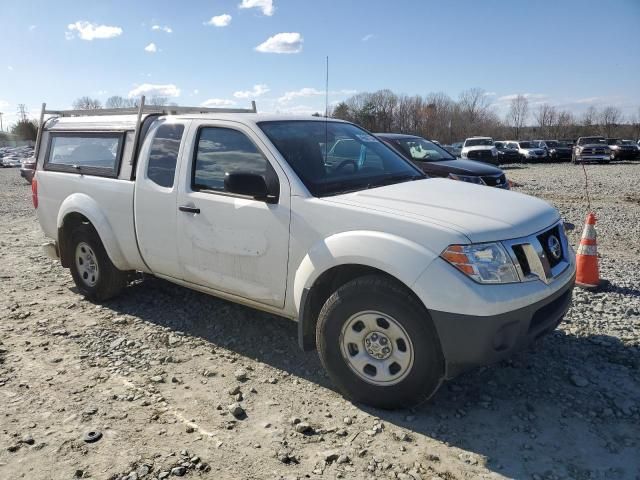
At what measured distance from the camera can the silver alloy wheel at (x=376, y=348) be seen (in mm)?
3199

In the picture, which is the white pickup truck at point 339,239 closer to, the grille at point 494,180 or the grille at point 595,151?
the grille at point 494,180

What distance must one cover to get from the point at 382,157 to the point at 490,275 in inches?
70.3

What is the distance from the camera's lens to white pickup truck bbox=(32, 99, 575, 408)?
3008 mm

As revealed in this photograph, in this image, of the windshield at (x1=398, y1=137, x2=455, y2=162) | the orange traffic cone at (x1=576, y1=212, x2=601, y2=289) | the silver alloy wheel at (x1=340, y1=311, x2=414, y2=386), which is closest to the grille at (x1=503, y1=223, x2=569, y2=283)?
the silver alloy wheel at (x1=340, y1=311, x2=414, y2=386)

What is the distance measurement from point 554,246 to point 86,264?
15.0 ft

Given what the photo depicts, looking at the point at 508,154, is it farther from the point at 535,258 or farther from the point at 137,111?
the point at 535,258

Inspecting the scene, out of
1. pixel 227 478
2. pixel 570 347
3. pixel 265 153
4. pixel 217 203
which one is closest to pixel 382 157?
pixel 265 153

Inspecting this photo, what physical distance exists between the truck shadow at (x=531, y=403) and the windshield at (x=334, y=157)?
1.45 metres

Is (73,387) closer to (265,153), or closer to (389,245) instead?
(265,153)

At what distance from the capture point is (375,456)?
115 inches

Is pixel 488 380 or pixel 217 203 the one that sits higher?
pixel 217 203

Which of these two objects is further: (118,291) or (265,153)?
(118,291)

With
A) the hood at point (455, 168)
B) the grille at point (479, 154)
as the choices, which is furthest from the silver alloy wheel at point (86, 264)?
the grille at point (479, 154)

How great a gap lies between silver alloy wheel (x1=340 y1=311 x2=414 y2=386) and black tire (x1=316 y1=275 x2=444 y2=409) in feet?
0.09
